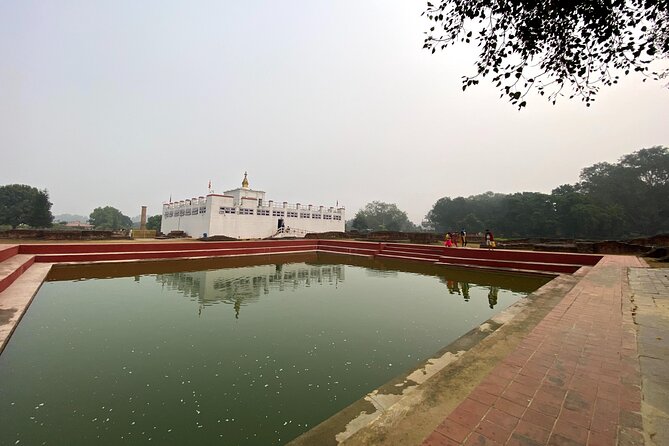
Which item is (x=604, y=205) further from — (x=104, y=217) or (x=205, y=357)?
(x=104, y=217)

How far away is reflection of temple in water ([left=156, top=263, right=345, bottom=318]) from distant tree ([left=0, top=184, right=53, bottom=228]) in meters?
53.4

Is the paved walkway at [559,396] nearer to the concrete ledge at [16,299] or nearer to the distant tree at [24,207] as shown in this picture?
the concrete ledge at [16,299]

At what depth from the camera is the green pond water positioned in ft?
8.75

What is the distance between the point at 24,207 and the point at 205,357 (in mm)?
65829

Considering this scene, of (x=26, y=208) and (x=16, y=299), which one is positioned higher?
(x=26, y=208)

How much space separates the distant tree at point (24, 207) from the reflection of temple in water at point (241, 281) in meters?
53.4

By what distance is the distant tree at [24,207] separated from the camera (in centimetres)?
4625

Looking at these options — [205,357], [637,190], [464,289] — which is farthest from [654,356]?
[637,190]

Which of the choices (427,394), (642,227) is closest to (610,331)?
(427,394)

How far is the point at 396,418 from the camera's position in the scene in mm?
Answer: 2070

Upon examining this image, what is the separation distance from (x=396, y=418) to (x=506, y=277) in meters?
10.9

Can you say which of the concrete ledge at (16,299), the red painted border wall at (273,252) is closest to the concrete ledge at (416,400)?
the concrete ledge at (16,299)

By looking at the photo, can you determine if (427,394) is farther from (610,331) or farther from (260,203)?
(260,203)

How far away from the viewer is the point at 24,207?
159 ft
